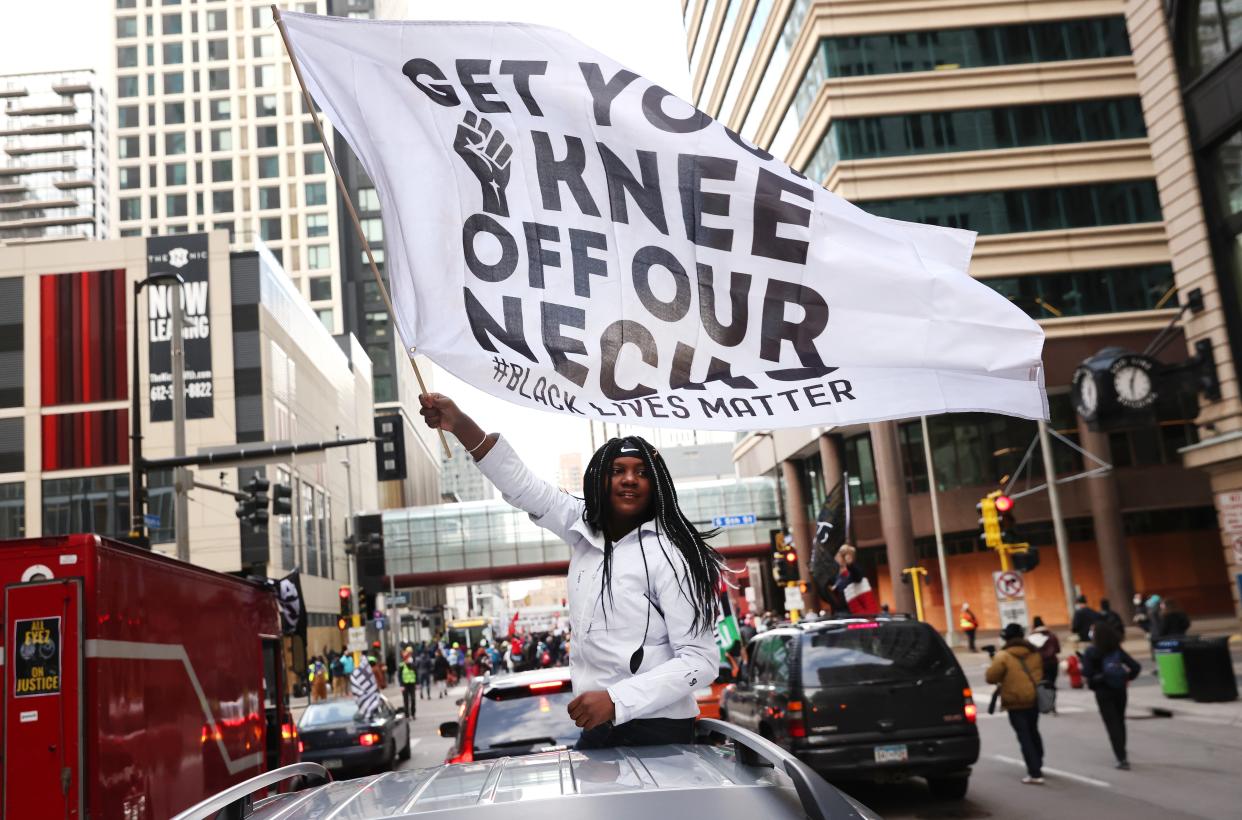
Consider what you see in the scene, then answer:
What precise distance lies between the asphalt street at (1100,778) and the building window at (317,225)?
102889 millimetres

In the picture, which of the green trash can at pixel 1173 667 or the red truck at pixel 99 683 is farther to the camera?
the green trash can at pixel 1173 667

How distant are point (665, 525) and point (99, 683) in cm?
460

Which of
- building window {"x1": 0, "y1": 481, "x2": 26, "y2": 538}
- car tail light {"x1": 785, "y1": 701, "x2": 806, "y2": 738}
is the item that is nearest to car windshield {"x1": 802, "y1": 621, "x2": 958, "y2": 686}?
car tail light {"x1": 785, "y1": 701, "x2": 806, "y2": 738}

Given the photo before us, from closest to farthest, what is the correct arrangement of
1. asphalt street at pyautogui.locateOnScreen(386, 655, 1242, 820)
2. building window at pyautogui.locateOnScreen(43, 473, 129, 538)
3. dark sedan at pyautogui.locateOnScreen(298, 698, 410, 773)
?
asphalt street at pyautogui.locateOnScreen(386, 655, 1242, 820) → dark sedan at pyautogui.locateOnScreen(298, 698, 410, 773) → building window at pyautogui.locateOnScreen(43, 473, 129, 538)

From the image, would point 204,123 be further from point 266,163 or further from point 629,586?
point 629,586

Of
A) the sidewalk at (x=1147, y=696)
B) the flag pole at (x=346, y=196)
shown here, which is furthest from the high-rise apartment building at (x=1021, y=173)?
the flag pole at (x=346, y=196)

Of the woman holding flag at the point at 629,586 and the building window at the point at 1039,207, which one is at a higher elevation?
the building window at the point at 1039,207

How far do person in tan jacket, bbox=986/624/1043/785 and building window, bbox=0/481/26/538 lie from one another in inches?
2337

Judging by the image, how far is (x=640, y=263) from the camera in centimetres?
520

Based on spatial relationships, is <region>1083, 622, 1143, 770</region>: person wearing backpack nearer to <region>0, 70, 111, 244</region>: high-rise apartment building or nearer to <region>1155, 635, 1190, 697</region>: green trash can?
<region>1155, 635, 1190, 697</region>: green trash can

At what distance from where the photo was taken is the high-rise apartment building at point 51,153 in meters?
154

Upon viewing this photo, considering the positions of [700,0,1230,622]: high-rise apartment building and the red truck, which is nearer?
the red truck

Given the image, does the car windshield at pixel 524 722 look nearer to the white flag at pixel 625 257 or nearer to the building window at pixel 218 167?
the white flag at pixel 625 257

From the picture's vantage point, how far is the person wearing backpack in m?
13.3
